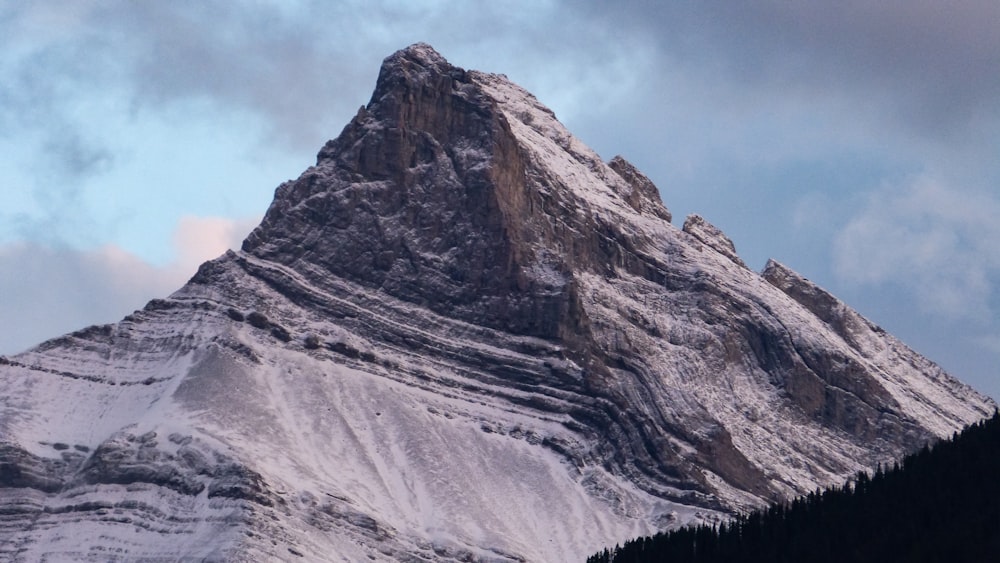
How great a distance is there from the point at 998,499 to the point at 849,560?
12276mm

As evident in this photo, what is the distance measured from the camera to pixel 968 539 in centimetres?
18588

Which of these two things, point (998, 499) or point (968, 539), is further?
point (998, 499)

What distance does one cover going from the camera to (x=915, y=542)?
19412cm

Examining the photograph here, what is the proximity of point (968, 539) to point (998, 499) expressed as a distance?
13544mm

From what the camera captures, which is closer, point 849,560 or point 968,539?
point 968,539

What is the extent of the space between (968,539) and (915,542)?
8674 millimetres

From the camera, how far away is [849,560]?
198625mm

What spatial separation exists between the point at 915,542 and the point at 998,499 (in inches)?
345

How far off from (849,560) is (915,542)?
650 cm

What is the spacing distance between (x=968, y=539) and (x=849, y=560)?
14727mm
